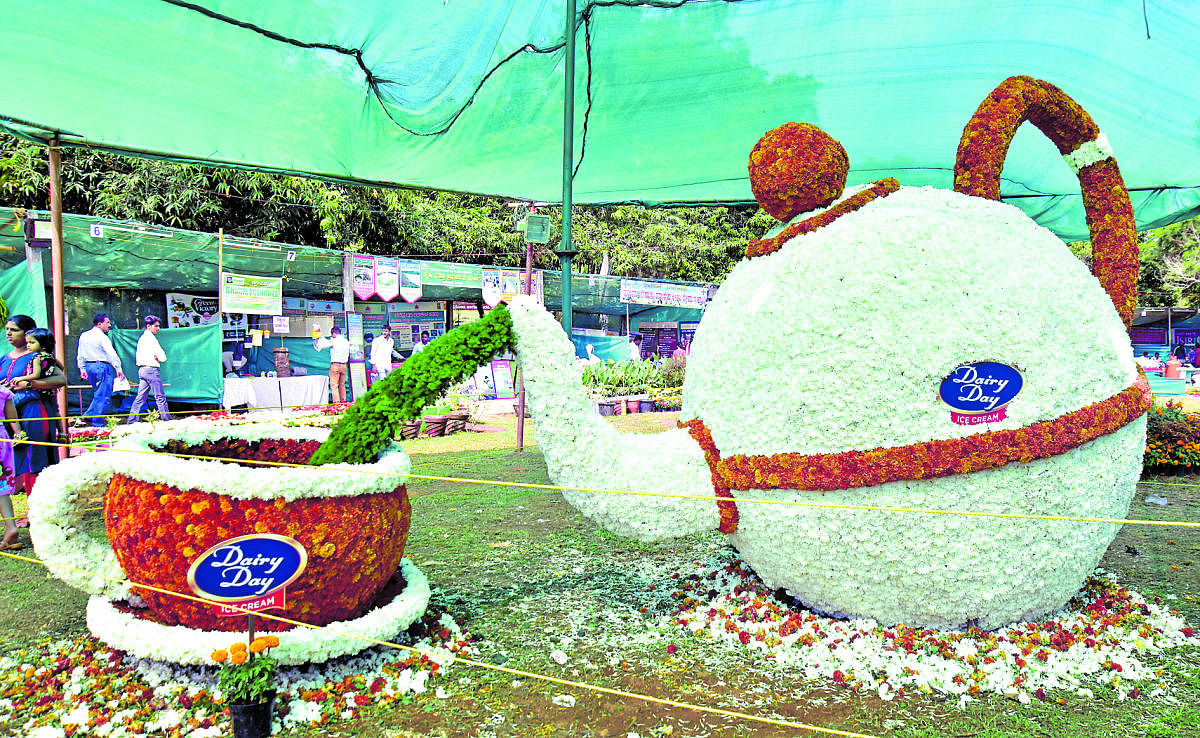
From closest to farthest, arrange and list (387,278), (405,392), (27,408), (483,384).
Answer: (405,392)
(27,408)
(387,278)
(483,384)

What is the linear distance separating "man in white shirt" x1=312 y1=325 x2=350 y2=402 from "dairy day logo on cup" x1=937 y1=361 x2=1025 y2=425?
10.4 meters

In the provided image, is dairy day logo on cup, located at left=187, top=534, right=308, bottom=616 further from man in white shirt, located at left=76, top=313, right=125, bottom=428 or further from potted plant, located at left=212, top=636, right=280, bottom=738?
man in white shirt, located at left=76, top=313, right=125, bottom=428

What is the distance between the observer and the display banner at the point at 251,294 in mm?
10320

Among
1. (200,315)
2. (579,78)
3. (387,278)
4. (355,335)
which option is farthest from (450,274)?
Answer: (579,78)

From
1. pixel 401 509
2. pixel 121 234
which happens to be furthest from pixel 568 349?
pixel 121 234

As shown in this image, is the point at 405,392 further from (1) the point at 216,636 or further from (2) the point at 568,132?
(2) the point at 568,132

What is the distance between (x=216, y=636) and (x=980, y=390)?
313cm

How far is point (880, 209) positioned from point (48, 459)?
17.5 feet

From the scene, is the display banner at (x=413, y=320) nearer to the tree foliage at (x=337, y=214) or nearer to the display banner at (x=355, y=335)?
the display banner at (x=355, y=335)

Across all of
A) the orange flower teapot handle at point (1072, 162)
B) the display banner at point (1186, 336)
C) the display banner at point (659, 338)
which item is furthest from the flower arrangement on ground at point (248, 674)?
the display banner at point (1186, 336)

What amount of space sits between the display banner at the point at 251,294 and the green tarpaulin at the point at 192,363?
0.45m

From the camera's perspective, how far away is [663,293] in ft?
54.6

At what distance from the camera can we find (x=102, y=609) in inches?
120

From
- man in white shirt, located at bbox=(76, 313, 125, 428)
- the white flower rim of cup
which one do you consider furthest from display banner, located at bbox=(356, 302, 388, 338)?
the white flower rim of cup
